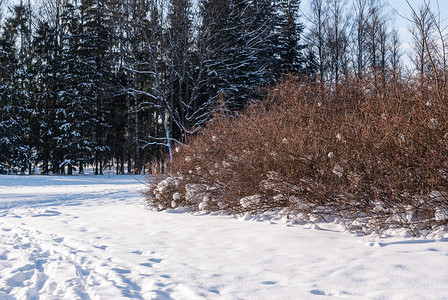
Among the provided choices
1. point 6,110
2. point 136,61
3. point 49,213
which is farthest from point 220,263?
point 6,110

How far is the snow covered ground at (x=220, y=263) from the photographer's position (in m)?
3.01

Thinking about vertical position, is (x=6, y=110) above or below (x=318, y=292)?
above

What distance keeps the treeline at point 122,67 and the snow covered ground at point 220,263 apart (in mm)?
14488

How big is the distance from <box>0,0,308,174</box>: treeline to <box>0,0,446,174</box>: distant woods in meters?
0.08

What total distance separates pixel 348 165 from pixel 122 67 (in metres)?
19.8

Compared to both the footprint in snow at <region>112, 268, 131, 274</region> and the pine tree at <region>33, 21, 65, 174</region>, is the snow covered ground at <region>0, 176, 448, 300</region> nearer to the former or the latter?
the footprint in snow at <region>112, 268, 131, 274</region>

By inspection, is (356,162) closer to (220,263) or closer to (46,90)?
(220,263)

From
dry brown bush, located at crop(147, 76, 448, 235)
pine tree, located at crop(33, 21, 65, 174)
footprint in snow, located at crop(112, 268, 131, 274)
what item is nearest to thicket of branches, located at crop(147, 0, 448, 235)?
dry brown bush, located at crop(147, 76, 448, 235)

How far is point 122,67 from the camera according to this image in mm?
22078

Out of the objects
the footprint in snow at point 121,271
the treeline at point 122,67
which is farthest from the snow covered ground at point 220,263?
the treeline at point 122,67

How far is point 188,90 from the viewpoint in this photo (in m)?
21.5

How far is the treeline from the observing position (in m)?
20.4

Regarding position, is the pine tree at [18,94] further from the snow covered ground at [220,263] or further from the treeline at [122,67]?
the snow covered ground at [220,263]

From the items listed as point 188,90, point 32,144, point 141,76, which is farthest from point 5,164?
point 188,90
